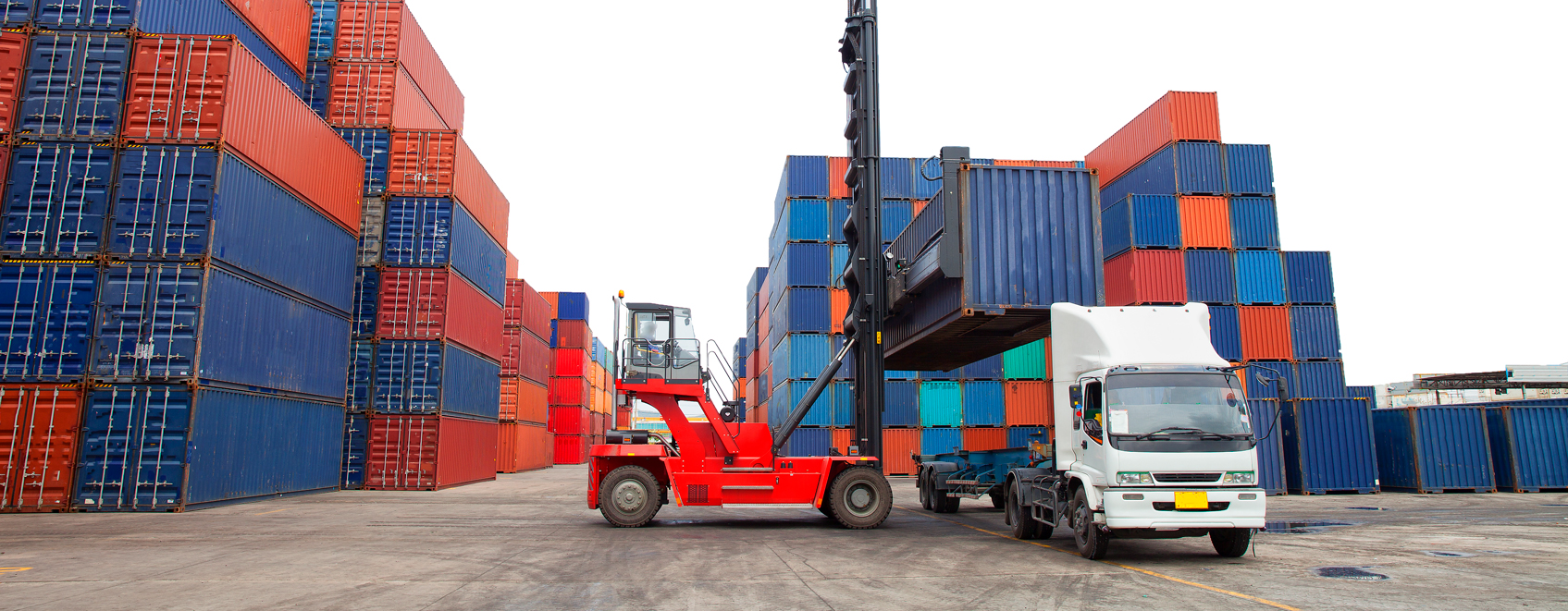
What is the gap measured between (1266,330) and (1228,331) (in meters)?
1.17

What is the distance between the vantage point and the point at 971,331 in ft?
45.0

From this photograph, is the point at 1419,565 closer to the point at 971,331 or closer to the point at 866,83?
the point at 971,331

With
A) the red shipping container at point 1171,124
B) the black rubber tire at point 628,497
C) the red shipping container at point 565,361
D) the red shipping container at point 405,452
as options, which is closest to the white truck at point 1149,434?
the black rubber tire at point 628,497

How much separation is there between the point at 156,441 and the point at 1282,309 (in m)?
28.0

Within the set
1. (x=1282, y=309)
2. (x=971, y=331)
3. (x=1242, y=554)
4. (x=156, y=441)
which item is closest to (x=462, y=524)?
(x=156, y=441)

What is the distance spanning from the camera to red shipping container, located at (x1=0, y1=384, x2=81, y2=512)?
14.5 metres

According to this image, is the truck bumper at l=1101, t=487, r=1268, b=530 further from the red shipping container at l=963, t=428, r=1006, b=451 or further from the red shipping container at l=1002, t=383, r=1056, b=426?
the red shipping container at l=1002, t=383, r=1056, b=426

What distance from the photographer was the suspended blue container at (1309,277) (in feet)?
77.3

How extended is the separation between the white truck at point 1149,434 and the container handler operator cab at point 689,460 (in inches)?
146

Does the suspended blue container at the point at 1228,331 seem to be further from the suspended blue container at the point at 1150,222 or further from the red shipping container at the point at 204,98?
the red shipping container at the point at 204,98

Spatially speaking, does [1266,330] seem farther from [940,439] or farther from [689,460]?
[689,460]

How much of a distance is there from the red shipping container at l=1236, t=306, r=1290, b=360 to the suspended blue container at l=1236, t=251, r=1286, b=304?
0.25 metres

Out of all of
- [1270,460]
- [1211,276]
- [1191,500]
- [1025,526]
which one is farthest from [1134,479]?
[1211,276]

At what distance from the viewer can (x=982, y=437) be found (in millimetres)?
29578
